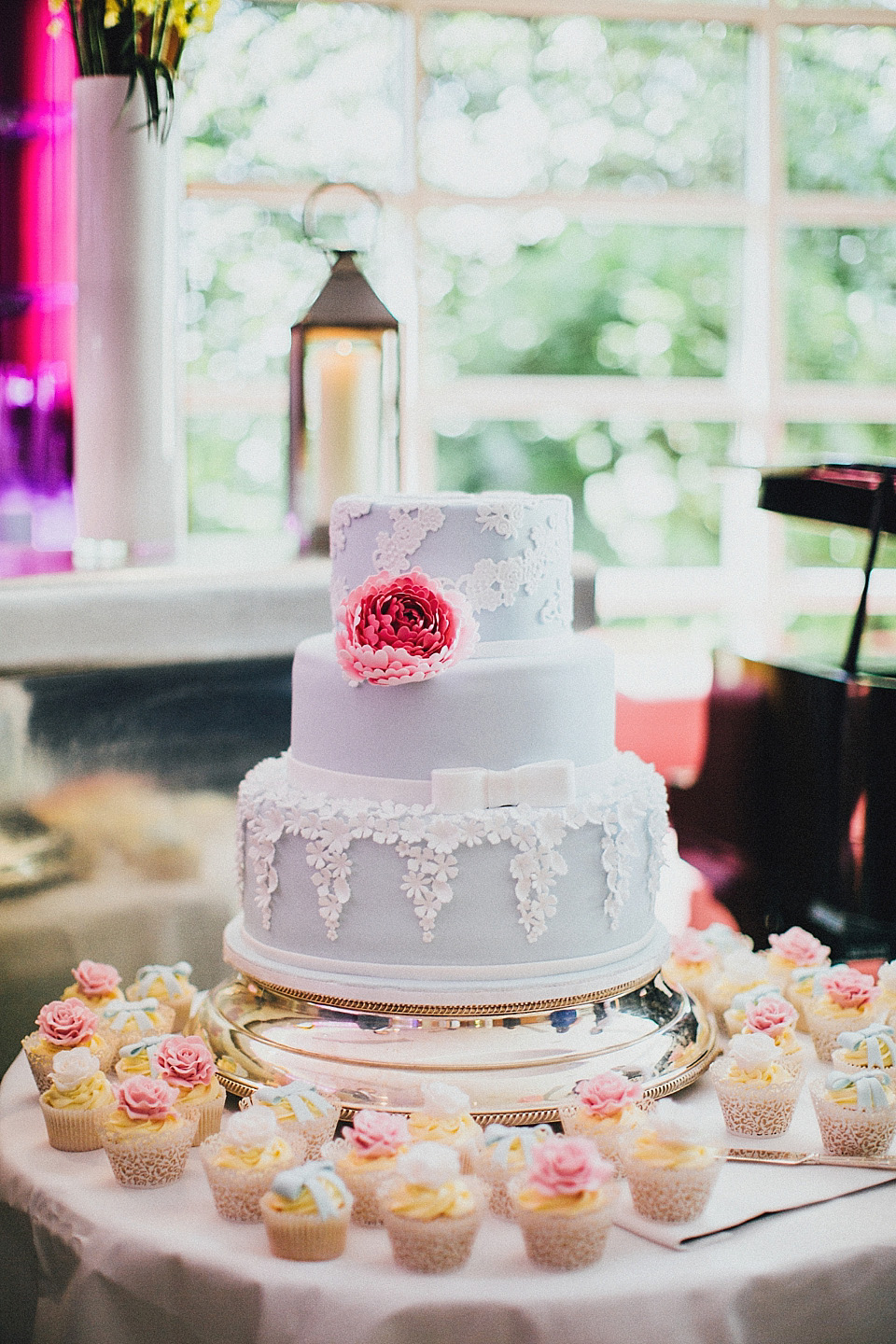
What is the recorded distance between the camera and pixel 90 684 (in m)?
2.32

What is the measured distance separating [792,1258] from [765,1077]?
31 cm

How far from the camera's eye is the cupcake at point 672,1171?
4.62 feet

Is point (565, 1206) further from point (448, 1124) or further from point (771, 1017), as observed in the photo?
point (771, 1017)

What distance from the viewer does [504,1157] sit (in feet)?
4.72

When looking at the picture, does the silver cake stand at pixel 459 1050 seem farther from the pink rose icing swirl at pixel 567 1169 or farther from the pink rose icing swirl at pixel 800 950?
the pink rose icing swirl at pixel 800 950

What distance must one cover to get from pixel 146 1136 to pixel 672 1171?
0.59 meters

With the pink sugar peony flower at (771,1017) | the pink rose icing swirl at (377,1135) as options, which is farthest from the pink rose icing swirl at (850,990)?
the pink rose icing swirl at (377,1135)

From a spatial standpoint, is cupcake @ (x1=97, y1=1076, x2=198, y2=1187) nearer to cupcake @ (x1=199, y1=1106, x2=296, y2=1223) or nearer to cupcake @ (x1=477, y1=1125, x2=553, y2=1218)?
cupcake @ (x1=199, y1=1106, x2=296, y2=1223)

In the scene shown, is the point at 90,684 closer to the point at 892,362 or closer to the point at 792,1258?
the point at 792,1258

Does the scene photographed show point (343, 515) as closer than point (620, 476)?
Yes

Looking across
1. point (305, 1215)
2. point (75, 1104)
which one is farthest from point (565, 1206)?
point (75, 1104)

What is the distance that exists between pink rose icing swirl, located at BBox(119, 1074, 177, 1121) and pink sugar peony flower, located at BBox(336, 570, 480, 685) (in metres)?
0.54

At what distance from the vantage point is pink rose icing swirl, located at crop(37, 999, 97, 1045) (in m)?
1.77

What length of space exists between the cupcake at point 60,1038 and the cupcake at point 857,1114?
94cm
